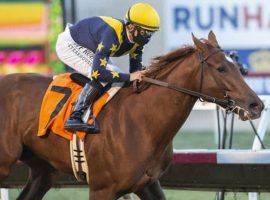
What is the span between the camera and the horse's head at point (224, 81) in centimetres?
604

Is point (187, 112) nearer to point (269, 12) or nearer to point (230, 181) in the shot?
point (230, 181)

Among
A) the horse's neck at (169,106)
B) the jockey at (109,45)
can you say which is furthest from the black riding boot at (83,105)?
the horse's neck at (169,106)

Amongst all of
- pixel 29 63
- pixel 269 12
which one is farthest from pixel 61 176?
pixel 269 12

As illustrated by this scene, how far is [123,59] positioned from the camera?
13.7 m

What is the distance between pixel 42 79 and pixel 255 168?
183cm

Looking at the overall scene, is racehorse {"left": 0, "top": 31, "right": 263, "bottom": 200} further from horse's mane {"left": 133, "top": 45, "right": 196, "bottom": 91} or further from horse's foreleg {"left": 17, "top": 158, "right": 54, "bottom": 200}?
horse's foreleg {"left": 17, "top": 158, "right": 54, "bottom": 200}

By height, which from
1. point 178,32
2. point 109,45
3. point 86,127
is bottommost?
point 178,32

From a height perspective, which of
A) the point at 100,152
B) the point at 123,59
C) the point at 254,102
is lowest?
the point at 123,59

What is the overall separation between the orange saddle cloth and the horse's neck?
1.19ft

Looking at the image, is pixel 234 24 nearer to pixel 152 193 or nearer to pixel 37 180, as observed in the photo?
pixel 37 180

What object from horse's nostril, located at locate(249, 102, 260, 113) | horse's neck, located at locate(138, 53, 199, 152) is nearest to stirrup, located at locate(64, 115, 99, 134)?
horse's neck, located at locate(138, 53, 199, 152)

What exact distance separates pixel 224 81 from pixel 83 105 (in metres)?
1.02

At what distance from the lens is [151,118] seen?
6.44m

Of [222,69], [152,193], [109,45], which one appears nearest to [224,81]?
[222,69]
